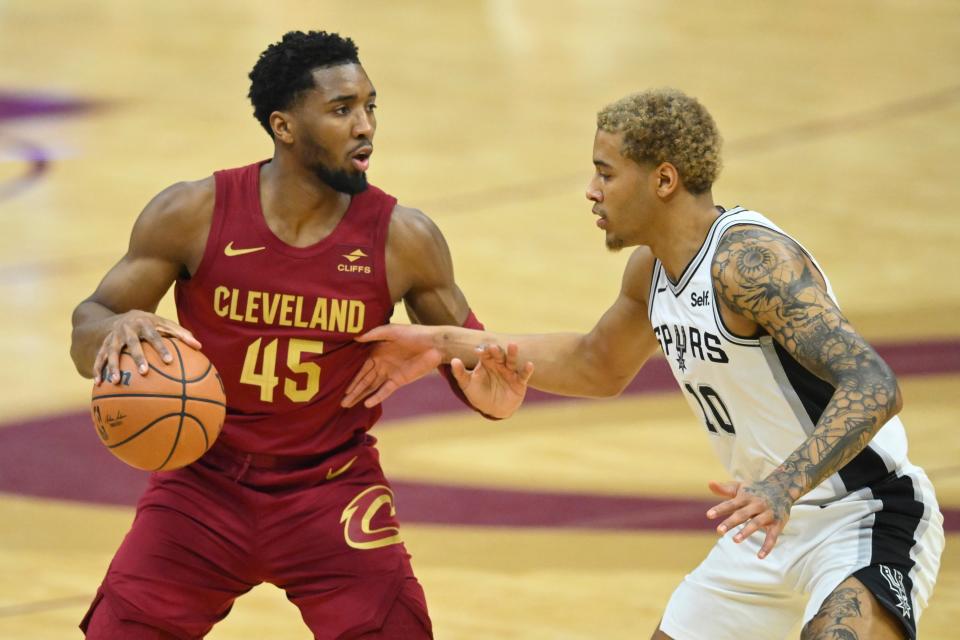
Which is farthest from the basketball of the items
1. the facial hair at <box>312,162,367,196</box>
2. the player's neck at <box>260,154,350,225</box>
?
the facial hair at <box>312,162,367,196</box>

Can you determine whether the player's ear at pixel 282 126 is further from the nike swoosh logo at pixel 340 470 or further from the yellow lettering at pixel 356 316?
the nike swoosh logo at pixel 340 470

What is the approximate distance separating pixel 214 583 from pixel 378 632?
55 cm

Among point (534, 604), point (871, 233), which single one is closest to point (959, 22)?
point (871, 233)

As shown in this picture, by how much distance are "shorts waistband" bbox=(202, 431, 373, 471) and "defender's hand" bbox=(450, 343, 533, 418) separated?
1.67ft

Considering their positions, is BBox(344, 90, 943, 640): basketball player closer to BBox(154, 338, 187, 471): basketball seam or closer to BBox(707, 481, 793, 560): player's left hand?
BBox(707, 481, 793, 560): player's left hand

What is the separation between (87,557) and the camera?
24.7 ft

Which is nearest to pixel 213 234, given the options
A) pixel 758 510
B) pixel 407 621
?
pixel 407 621

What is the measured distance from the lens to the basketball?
508cm

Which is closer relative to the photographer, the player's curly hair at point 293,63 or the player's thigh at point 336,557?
the player's thigh at point 336,557

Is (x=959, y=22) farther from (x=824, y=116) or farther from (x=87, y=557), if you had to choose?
(x=87, y=557)

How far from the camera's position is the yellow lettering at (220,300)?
17.9ft

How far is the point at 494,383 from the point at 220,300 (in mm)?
953

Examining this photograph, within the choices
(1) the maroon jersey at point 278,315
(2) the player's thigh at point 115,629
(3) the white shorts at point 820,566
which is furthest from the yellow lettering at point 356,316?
(3) the white shorts at point 820,566

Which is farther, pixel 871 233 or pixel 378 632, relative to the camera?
pixel 871 233
